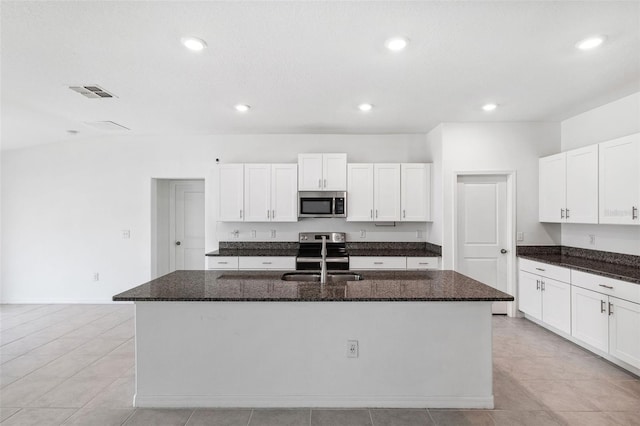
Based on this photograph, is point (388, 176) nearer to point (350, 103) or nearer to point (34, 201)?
point (350, 103)

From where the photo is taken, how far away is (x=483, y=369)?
7.68 ft

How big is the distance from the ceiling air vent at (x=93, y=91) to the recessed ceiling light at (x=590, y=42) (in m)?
3.89

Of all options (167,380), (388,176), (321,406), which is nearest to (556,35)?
(388,176)

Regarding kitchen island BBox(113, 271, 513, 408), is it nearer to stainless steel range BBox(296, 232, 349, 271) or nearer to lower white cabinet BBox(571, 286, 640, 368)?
lower white cabinet BBox(571, 286, 640, 368)

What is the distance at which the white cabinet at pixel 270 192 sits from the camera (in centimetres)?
A: 468

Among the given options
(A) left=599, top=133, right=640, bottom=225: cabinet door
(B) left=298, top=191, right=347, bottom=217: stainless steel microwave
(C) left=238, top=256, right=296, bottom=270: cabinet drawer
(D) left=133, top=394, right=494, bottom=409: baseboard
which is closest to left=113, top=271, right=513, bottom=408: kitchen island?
(D) left=133, top=394, right=494, bottom=409: baseboard

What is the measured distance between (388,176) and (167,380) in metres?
3.48

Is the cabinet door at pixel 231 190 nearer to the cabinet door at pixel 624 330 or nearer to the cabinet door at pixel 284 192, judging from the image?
the cabinet door at pixel 284 192

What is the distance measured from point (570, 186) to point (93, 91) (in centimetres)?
509

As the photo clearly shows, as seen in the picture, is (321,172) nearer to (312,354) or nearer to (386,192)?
(386,192)

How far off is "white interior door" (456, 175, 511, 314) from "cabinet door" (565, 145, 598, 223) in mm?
768

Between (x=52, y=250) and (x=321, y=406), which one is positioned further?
(x=52, y=250)

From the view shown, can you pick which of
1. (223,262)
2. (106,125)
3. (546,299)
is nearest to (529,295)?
(546,299)

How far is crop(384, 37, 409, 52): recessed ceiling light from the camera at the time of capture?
88.2 inches
